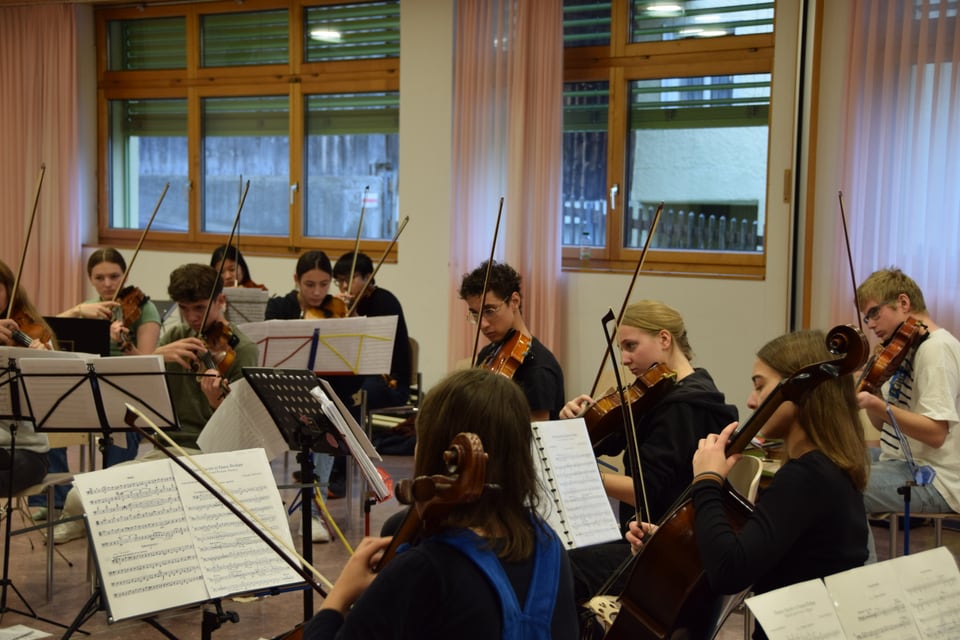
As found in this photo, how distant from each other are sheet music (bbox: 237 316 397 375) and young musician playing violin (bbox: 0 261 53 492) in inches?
30.5

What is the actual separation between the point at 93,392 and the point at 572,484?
5.12ft

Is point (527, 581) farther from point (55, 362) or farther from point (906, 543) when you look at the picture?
point (906, 543)

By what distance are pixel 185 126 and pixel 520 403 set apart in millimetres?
6431

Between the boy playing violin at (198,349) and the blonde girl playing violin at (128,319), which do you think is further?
the blonde girl playing violin at (128,319)

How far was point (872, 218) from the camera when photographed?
4988mm

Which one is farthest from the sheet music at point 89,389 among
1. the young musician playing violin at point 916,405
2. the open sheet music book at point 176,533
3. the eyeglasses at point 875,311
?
the eyeglasses at point 875,311

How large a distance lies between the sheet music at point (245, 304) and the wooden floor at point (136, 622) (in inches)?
51.8

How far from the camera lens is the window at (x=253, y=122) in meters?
6.73

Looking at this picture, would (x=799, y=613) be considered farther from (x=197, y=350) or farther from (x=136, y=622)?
(x=197, y=350)

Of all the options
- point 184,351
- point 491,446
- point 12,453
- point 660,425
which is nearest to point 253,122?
point 184,351

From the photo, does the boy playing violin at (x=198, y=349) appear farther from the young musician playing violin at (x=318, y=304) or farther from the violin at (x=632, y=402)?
the violin at (x=632, y=402)

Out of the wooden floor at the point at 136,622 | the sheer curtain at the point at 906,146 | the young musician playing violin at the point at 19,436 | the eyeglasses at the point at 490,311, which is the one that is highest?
the sheer curtain at the point at 906,146

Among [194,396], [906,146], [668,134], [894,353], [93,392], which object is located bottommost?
[194,396]

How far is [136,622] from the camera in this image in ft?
9.50
